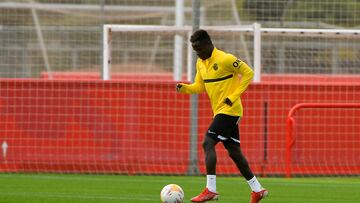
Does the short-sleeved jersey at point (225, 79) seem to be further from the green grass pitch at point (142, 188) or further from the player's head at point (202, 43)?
the green grass pitch at point (142, 188)

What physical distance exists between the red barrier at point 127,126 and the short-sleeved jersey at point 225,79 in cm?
559

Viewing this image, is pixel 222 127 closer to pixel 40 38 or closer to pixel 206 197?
pixel 206 197

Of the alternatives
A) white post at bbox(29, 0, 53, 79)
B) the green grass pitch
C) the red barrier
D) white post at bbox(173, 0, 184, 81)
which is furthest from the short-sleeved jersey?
white post at bbox(29, 0, 53, 79)

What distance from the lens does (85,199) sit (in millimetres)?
13672

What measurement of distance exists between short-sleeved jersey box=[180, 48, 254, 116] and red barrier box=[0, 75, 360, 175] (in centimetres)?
559

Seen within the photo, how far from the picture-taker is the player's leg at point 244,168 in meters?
13.1

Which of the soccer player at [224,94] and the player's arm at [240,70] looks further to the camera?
the player's arm at [240,70]

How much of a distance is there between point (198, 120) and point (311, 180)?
225cm

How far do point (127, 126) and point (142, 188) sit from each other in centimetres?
358

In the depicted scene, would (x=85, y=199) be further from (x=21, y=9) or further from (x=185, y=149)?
(x=21, y=9)

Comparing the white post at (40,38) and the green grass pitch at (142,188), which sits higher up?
the white post at (40,38)

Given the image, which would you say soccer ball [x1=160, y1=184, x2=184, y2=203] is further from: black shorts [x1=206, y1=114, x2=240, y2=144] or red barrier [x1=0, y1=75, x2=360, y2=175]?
red barrier [x1=0, y1=75, x2=360, y2=175]

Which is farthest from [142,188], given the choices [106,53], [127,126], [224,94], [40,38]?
[40,38]

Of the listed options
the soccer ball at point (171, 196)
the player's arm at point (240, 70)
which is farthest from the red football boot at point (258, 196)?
the player's arm at point (240, 70)
